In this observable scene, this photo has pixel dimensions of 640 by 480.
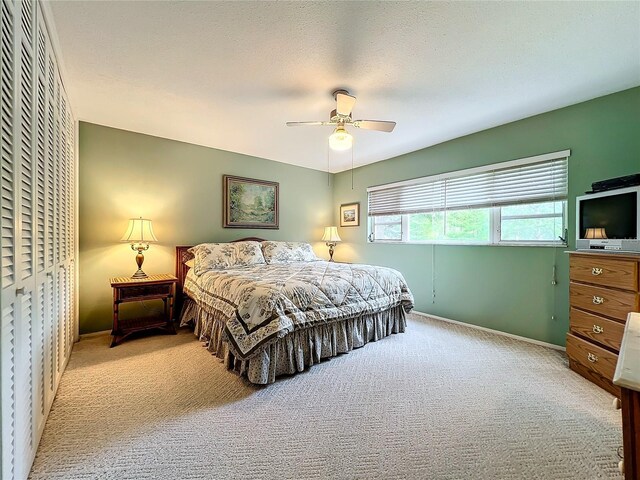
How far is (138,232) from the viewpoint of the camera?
10.4 feet

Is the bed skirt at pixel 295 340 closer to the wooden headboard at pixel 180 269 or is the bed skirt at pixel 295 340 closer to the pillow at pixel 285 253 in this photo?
the wooden headboard at pixel 180 269

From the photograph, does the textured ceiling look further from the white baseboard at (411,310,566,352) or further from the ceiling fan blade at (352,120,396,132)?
the white baseboard at (411,310,566,352)

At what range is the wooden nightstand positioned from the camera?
2.91 metres

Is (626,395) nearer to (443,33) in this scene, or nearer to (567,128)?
(443,33)

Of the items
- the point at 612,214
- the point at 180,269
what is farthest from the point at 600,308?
the point at 180,269

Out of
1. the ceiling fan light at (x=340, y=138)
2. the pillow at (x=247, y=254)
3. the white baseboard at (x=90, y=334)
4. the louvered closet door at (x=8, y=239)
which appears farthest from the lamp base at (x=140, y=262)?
the ceiling fan light at (x=340, y=138)

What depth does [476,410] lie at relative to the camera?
1.83 metres

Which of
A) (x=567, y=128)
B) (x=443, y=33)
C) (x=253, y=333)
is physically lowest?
(x=253, y=333)

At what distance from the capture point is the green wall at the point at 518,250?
2508 millimetres

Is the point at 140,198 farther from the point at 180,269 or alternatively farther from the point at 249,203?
the point at 249,203

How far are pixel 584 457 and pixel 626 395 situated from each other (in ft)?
4.17

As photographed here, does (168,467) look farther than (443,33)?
No

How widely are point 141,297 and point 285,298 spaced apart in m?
1.86

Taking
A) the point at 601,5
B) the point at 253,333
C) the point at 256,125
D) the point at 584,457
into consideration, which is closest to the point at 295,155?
the point at 256,125
